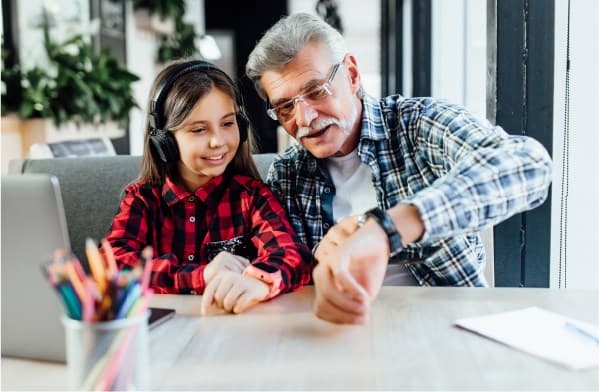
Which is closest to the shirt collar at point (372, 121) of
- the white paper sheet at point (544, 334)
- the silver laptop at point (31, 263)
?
the white paper sheet at point (544, 334)

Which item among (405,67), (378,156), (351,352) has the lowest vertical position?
(351,352)

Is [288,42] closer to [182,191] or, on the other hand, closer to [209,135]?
[209,135]

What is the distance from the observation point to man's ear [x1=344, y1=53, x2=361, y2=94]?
1472 millimetres

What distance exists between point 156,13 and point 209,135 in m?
5.67

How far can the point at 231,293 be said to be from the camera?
3.50ft

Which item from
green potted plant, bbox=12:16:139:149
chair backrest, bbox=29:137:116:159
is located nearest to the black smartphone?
chair backrest, bbox=29:137:116:159

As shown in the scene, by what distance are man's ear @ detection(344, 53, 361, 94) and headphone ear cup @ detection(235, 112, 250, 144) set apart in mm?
241

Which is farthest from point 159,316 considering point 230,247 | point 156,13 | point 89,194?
point 156,13

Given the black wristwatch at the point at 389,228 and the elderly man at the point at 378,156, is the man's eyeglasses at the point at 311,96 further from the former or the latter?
the black wristwatch at the point at 389,228

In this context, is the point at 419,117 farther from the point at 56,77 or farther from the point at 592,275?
the point at 56,77

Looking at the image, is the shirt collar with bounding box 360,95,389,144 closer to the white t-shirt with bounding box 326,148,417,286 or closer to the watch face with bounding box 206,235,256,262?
the white t-shirt with bounding box 326,148,417,286

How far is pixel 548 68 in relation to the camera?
154 centimetres

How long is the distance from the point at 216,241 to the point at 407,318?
55 cm

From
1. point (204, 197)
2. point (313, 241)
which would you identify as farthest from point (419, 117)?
point (204, 197)
